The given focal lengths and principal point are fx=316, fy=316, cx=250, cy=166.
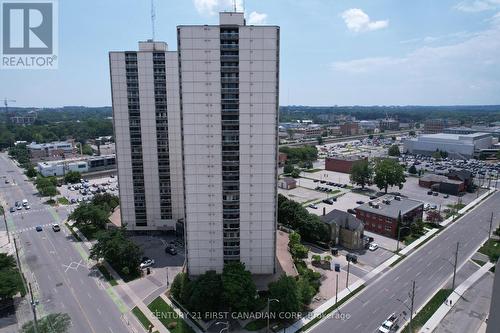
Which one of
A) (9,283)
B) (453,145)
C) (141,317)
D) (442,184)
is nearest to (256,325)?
(141,317)

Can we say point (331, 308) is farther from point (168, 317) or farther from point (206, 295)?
point (168, 317)

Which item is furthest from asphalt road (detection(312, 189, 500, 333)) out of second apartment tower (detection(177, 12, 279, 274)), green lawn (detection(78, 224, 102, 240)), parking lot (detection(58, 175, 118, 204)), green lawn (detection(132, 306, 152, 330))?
parking lot (detection(58, 175, 118, 204))

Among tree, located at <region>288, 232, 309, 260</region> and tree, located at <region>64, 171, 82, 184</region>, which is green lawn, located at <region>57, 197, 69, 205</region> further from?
tree, located at <region>288, 232, 309, 260</region>

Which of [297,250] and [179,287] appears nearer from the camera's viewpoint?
[179,287]

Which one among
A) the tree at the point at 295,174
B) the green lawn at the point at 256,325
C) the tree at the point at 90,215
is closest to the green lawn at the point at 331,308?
the green lawn at the point at 256,325

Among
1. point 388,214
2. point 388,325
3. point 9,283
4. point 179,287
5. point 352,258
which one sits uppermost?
point 388,214

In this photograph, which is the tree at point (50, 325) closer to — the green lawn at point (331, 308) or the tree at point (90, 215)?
the green lawn at point (331, 308)
